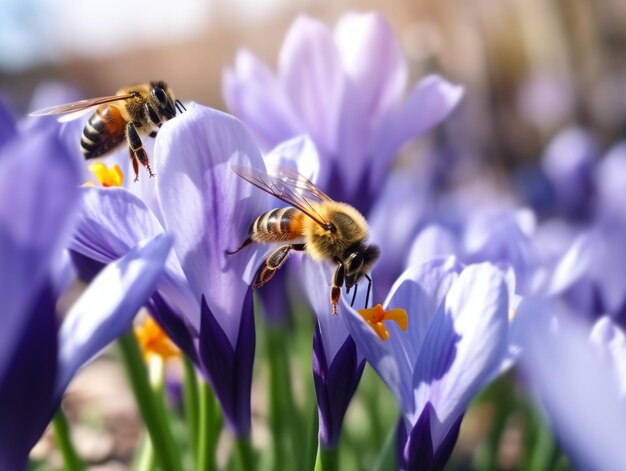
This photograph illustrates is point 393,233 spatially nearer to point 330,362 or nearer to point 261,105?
point 261,105

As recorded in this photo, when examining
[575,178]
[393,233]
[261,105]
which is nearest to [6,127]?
[261,105]

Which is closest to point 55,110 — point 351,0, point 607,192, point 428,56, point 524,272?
point 524,272

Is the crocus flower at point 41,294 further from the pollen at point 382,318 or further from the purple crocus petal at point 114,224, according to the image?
the pollen at point 382,318

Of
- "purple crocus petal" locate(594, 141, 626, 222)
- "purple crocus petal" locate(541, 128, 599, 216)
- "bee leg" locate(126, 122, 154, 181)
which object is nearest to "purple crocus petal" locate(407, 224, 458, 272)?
"bee leg" locate(126, 122, 154, 181)

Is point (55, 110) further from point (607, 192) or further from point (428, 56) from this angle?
point (428, 56)

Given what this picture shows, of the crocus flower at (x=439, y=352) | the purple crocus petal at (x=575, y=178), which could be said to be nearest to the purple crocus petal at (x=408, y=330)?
the crocus flower at (x=439, y=352)

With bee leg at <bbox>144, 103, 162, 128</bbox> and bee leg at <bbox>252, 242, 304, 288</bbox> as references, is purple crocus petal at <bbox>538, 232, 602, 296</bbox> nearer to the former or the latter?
bee leg at <bbox>252, 242, 304, 288</bbox>

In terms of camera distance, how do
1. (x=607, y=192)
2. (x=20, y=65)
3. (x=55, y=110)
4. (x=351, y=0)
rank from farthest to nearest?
(x=20, y=65) → (x=351, y=0) → (x=607, y=192) → (x=55, y=110)
